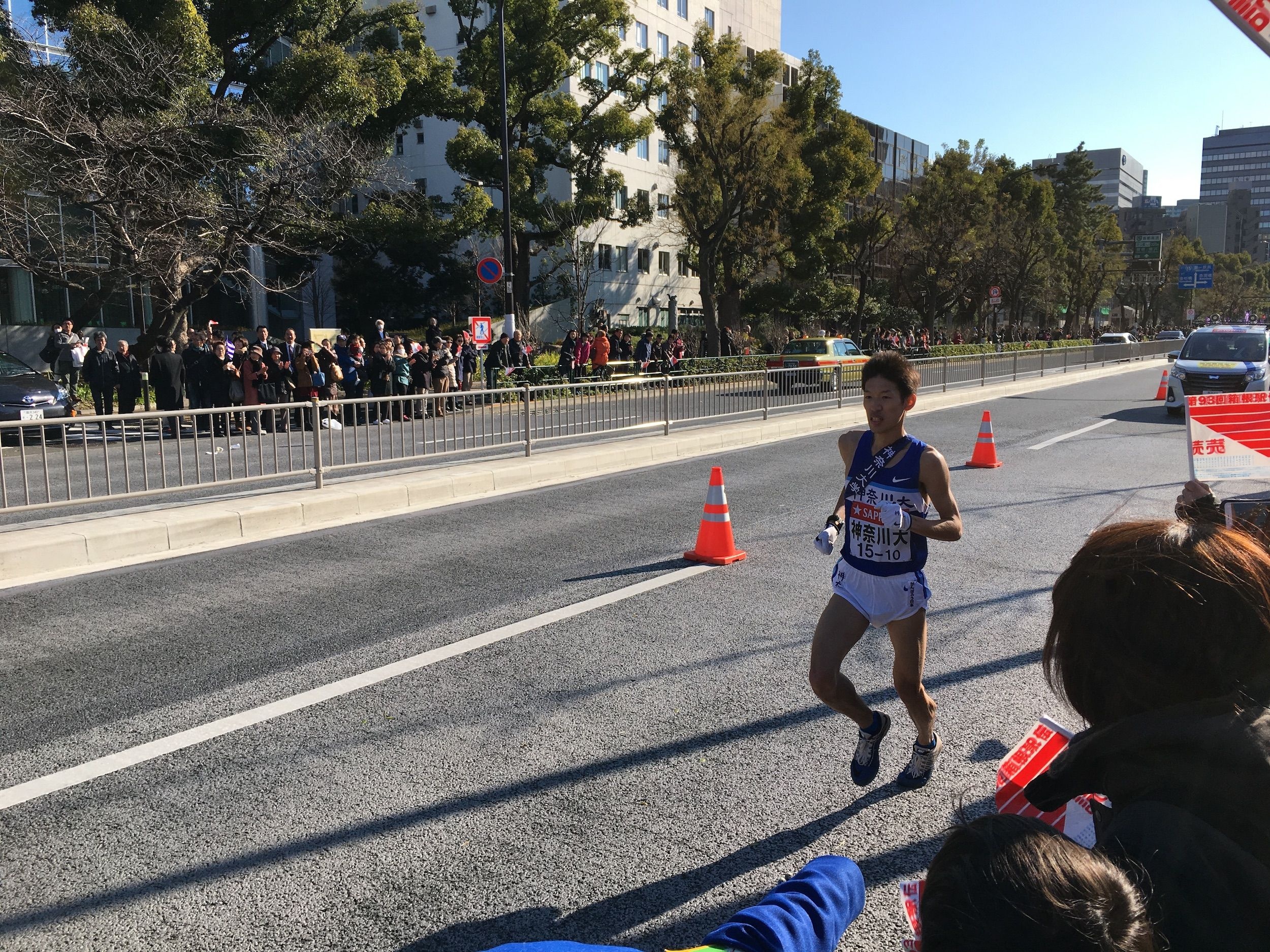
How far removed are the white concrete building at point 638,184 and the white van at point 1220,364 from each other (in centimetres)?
3029

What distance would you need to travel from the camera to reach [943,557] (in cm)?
811

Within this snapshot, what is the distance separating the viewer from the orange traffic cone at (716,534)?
7.92 m

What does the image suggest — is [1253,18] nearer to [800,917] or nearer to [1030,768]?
[1030,768]

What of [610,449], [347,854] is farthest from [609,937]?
[610,449]

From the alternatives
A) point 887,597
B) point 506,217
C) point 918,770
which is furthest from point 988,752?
point 506,217

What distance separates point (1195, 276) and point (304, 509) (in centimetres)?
9390

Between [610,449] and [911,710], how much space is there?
10134 mm

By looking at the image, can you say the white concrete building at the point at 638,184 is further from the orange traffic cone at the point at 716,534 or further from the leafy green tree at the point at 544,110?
the orange traffic cone at the point at 716,534

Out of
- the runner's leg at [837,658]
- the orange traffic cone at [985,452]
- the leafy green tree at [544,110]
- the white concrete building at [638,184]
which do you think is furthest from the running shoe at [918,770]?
the white concrete building at [638,184]

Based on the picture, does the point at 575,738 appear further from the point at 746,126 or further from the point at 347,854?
the point at 746,126

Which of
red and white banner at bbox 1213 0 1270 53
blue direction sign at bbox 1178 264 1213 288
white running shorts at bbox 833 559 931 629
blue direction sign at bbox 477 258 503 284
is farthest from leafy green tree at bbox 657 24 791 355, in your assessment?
blue direction sign at bbox 1178 264 1213 288

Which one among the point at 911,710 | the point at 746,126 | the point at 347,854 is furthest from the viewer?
the point at 746,126

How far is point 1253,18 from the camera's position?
4.43 metres

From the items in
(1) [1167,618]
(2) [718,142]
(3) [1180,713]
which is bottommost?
(3) [1180,713]
